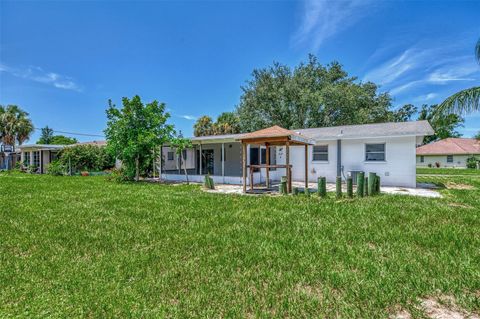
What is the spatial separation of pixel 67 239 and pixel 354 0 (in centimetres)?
1385

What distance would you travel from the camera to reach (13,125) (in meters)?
29.4

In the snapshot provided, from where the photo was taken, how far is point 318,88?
98.2ft

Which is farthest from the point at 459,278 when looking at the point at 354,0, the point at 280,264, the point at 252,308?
the point at 354,0

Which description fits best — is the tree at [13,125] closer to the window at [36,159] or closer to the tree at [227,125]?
the window at [36,159]

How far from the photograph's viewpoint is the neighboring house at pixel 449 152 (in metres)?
38.8

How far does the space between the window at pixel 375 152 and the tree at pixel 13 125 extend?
116 feet

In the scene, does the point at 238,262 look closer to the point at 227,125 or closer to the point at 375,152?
the point at 375,152

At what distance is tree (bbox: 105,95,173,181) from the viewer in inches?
615

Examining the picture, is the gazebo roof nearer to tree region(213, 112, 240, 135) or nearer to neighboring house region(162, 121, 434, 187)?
neighboring house region(162, 121, 434, 187)

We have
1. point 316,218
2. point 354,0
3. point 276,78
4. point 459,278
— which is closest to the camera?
point 459,278

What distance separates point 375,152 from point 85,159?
22553mm

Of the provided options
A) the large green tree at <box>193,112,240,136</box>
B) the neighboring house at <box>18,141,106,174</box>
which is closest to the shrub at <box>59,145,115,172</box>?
the neighboring house at <box>18,141,106,174</box>

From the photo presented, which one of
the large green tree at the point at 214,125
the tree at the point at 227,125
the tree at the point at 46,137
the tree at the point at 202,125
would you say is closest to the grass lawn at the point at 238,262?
the tree at the point at 227,125

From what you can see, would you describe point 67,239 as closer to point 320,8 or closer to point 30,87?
point 320,8
